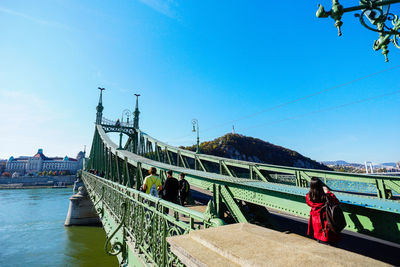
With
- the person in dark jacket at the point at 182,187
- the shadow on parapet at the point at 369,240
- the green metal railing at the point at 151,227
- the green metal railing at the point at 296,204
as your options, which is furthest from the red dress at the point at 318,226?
the person in dark jacket at the point at 182,187

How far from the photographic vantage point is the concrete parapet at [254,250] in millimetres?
1207

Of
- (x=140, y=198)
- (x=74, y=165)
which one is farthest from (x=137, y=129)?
(x=74, y=165)

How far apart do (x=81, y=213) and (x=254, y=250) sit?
22.7 metres

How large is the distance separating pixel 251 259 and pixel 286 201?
1.96 m

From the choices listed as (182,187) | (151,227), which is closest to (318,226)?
(151,227)

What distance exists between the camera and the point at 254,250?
4.62 ft

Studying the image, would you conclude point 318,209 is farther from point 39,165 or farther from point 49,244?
point 39,165

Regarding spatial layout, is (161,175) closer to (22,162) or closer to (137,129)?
(137,129)

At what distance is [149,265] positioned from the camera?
3.33 metres

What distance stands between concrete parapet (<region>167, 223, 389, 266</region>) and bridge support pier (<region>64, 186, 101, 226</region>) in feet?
71.7

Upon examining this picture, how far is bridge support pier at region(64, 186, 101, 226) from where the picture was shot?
19188 millimetres

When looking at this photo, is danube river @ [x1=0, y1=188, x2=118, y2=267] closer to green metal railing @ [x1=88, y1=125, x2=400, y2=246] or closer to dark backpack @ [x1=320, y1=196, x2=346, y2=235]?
green metal railing @ [x1=88, y1=125, x2=400, y2=246]

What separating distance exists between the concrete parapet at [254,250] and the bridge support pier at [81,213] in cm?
2185

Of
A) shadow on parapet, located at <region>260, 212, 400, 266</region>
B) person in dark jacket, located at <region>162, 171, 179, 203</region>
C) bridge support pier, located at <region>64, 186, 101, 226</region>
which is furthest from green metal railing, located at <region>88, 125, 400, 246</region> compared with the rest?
bridge support pier, located at <region>64, 186, 101, 226</region>
